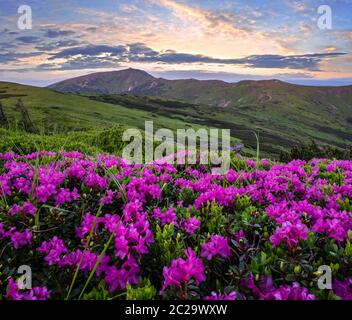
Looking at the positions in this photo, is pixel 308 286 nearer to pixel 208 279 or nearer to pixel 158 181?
pixel 208 279

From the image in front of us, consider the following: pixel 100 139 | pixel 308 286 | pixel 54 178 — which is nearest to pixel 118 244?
pixel 308 286

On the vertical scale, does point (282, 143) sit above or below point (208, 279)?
below

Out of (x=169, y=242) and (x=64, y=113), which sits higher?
(x=64, y=113)

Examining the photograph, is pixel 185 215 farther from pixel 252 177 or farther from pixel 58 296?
pixel 252 177

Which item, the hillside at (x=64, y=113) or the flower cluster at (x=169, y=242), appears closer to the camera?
the flower cluster at (x=169, y=242)

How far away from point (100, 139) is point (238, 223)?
14153 millimetres

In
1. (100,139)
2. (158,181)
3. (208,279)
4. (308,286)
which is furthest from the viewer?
(100,139)

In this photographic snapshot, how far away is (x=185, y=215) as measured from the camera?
4.92 metres

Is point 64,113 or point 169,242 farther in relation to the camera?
point 64,113

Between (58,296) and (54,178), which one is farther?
(54,178)

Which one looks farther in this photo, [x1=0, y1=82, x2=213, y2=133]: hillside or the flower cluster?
[x1=0, y1=82, x2=213, y2=133]: hillside

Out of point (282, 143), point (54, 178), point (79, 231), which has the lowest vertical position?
point (282, 143)
